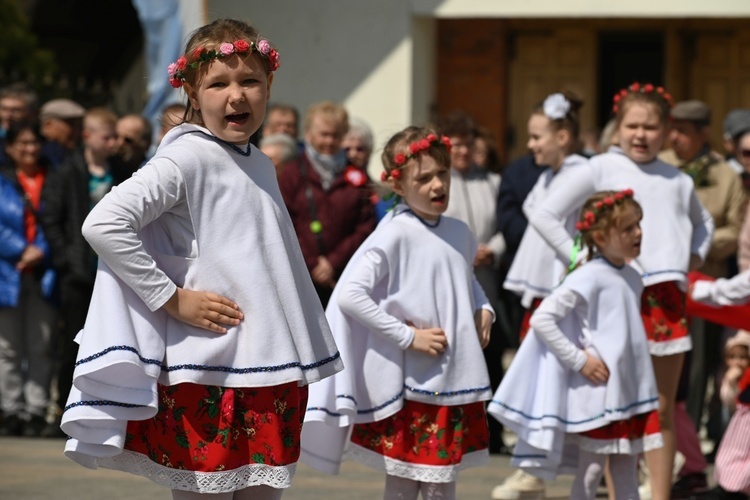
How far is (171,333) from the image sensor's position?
13.8 ft

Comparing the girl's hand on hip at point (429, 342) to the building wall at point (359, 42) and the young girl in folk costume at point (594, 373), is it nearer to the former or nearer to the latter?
the young girl in folk costume at point (594, 373)

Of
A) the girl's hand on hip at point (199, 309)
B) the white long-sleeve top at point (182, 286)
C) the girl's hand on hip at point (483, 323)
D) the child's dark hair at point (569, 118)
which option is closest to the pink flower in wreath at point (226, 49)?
the white long-sleeve top at point (182, 286)

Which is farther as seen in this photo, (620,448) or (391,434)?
(620,448)

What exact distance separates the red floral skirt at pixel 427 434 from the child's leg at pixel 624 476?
820 millimetres

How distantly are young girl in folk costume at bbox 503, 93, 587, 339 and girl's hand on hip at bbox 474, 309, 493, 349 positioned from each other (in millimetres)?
1484

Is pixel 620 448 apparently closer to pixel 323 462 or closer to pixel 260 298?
pixel 323 462

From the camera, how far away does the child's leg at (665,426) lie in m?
6.70

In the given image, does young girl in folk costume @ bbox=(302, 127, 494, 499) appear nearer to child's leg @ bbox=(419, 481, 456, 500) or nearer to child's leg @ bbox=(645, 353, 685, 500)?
child's leg @ bbox=(419, 481, 456, 500)

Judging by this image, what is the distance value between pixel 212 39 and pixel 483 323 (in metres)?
1.94

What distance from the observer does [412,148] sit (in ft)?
18.7

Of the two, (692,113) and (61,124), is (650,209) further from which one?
(61,124)

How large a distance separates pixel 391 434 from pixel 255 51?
1.93m

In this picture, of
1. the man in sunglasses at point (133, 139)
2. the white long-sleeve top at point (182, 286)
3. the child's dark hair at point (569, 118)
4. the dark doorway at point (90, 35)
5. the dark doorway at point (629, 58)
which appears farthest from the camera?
the dark doorway at point (90, 35)

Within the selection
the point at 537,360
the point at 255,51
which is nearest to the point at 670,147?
the point at 537,360
